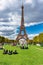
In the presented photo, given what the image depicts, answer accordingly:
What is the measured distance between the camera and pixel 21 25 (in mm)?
80500

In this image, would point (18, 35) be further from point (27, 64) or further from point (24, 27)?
point (27, 64)

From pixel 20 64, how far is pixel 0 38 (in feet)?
289

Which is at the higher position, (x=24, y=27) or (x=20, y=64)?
(x=24, y=27)

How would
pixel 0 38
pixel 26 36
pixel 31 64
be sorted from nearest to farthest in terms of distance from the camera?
pixel 31 64, pixel 26 36, pixel 0 38

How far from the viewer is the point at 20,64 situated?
19.0 metres

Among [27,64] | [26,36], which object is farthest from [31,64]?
[26,36]

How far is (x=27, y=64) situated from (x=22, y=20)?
204ft

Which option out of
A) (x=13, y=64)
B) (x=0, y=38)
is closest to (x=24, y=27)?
(x=0, y=38)

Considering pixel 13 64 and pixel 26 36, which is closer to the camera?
pixel 13 64

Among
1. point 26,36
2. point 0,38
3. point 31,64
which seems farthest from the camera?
point 0,38

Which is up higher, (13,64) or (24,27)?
(24,27)

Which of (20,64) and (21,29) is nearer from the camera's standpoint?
(20,64)

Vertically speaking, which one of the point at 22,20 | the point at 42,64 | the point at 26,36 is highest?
the point at 22,20

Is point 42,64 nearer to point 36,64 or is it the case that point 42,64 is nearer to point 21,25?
point 36,64
